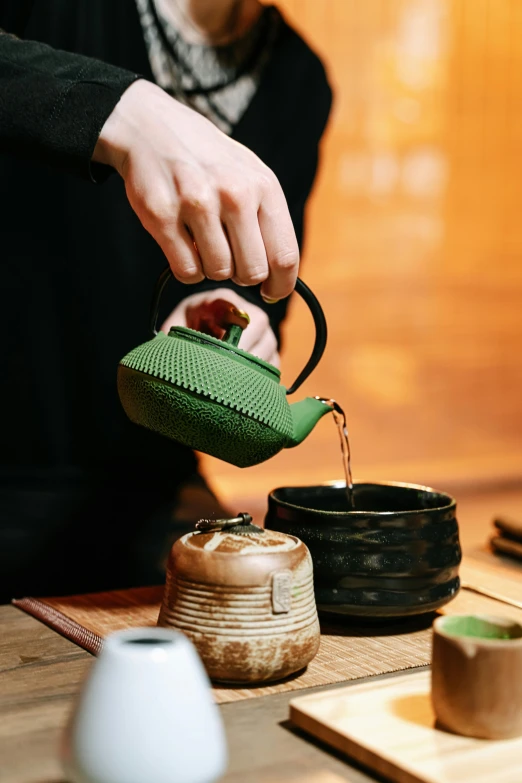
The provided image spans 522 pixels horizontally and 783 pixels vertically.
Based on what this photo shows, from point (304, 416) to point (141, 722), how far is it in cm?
60

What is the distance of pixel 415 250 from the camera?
4.72 meters

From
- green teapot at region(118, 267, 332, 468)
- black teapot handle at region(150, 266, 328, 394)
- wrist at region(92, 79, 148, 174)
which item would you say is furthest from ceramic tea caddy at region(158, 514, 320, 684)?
wrist at region(92, 79, 148, 174)

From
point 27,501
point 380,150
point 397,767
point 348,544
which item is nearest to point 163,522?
point 27,501

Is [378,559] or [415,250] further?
[415,250]

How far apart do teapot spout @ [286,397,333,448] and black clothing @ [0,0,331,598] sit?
62 cm

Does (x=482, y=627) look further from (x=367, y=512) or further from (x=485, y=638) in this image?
(x=367, y=512)

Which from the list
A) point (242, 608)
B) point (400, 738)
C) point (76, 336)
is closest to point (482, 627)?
point (400, 738)

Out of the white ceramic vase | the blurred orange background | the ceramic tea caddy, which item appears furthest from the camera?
the blurred orange background

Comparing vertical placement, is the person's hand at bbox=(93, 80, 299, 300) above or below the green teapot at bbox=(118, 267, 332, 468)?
above

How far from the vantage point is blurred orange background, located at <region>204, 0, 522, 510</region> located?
444 centimetres

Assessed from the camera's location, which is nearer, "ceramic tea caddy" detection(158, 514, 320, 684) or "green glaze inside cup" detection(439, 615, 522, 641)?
"green glaze inside cup" detection(439, 615, 522, 641)

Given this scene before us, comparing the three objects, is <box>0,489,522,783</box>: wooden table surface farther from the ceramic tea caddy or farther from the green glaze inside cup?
the green glaze inside cup

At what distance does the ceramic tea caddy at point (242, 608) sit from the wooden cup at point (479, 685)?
194 millimetres

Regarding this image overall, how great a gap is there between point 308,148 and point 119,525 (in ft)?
3.27
